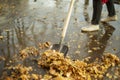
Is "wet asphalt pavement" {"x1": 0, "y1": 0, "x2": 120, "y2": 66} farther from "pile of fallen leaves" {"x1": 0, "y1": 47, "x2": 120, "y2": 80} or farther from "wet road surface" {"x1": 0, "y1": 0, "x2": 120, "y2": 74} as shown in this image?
"pile of fallen leaves" {"x1": 0, "y1": 47, "x2": 120, "y2": 80}

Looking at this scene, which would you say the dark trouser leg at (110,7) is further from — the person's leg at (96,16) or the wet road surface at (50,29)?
the person's leg at (96,16)

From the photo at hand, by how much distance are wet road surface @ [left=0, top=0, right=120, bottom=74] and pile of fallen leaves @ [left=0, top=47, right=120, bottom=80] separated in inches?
18.1

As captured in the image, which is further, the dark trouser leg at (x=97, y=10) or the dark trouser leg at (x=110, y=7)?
the dark trouser leg at (x=110, y=7)

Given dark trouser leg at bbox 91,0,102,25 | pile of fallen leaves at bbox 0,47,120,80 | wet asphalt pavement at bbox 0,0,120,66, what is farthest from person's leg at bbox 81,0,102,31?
pile of fallen leaves at bbox 0,47,120,80

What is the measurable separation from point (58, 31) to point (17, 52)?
4.73ft

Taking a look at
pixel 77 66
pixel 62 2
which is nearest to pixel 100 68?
pixel 77 66

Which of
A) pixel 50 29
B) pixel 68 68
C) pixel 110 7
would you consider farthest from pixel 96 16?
pixel 68 68

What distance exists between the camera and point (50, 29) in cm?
615

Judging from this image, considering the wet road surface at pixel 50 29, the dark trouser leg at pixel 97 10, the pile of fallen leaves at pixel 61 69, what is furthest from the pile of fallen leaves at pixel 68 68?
the dark trouser leg at pixel 97 10

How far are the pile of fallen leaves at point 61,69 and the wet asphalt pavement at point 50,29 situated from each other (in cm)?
47

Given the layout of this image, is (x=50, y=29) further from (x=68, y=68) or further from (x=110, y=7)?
(x=68, y=68)

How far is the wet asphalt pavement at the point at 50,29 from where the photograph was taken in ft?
17.1

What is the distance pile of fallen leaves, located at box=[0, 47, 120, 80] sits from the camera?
3.72 meters

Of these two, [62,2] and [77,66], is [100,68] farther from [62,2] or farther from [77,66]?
[62,2]
